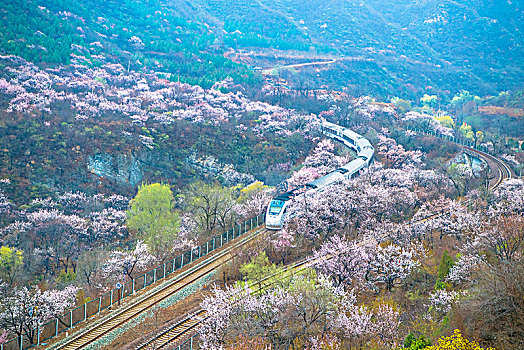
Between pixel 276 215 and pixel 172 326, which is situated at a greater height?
pixel 276 215

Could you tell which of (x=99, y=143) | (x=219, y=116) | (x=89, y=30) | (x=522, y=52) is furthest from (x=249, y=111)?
(x=522, y=52)

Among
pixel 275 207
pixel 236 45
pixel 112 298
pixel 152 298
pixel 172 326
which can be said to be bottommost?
pixel 236 45

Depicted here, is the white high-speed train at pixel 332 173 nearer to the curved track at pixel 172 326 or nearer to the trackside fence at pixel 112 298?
the curved track at pixel 172 326

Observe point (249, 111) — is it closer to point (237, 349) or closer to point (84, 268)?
point (84, 268)

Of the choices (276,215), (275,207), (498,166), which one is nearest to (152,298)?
(276,215)

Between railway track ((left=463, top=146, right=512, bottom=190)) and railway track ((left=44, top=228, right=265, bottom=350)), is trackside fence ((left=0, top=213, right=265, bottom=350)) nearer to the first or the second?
railway track ((left=44, top=228, right=265, bottom=350))

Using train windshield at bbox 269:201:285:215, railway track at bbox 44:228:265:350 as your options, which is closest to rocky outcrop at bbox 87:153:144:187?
railway track at bbox 44:228:265:350

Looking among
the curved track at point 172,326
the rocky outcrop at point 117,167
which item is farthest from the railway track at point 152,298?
the rocky outcrop at point 117,167

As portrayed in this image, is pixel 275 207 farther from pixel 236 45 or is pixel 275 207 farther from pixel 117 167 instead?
pixel 236 45
